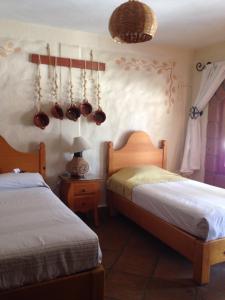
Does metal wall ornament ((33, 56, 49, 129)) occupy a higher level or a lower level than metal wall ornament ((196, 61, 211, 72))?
lower

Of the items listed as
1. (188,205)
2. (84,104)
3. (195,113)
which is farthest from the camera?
(195,113)

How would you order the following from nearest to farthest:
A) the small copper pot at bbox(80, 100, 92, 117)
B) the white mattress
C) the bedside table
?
the white mattress, the bedside table, the small copper pot at bbox(80, 100, 92, 117)

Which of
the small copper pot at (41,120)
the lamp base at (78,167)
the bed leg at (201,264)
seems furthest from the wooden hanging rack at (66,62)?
the bed leg at (201,264)

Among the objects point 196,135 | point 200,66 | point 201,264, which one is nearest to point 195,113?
point 196,135

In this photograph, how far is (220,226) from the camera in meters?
2.29

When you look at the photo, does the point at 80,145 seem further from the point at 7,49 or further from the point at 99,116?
the point at 7,49

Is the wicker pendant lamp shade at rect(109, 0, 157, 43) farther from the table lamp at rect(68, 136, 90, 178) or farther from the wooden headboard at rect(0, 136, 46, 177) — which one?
the wooden headboard at rect(0, 136, 46, 177)

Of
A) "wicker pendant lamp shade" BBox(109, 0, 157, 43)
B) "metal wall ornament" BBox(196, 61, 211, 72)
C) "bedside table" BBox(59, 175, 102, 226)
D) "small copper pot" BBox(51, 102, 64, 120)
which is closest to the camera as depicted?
"wicker pendant lamp shade" BBox(109, 0, 157, 43)

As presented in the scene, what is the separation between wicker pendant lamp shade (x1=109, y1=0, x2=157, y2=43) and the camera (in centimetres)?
166

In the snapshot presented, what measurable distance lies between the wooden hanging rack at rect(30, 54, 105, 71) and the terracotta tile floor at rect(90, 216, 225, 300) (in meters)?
2.02

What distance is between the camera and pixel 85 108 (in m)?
3.61

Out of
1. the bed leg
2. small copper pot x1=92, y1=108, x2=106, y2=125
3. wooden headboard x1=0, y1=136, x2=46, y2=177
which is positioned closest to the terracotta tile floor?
the bed leg

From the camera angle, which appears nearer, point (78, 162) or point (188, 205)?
Result: point (188, 205)

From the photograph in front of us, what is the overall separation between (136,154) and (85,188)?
0.94m
